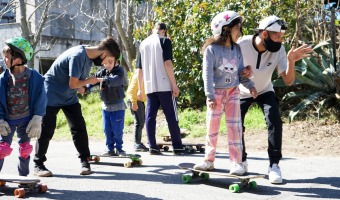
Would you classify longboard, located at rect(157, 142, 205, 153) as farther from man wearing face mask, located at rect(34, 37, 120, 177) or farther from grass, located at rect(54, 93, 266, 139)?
man wearing face mask, located at rect(34, 37, 120, 177)

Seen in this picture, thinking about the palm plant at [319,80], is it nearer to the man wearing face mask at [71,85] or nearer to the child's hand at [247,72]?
the child's hand at [247,72]

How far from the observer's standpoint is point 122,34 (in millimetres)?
15148

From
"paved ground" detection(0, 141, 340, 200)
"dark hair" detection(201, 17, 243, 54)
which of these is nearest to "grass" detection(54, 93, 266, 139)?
"paved ground" detection(0, 141, 340, 200)

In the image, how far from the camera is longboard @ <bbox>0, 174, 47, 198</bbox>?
4612 mm

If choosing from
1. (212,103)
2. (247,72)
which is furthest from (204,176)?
(247,72)

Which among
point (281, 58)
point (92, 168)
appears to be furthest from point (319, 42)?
point (92, 168)

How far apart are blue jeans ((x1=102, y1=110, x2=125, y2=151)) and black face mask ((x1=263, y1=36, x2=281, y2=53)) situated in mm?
2678

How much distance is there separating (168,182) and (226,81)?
1318 millimetres

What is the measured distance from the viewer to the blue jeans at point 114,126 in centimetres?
706

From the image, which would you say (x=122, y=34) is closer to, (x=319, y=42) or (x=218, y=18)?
(x=319, y=42)

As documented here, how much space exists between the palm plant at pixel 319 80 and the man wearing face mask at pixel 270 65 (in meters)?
4.17

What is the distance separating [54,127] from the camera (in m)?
5.90

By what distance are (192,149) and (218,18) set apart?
11.0ft

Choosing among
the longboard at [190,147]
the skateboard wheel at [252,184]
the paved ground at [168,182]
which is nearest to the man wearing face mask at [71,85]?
the paved ground at [168,182]
